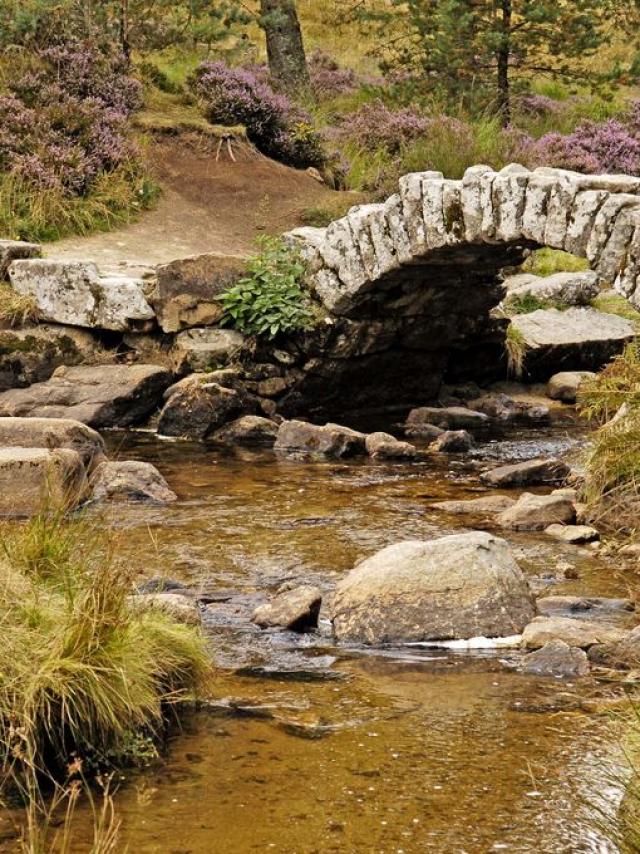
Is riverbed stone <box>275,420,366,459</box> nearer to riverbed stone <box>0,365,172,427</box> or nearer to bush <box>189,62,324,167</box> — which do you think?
riverbed stone <box>0,365,172,427</box>

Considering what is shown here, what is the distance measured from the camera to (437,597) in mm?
6918

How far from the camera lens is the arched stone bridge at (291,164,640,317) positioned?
10961 millimetres

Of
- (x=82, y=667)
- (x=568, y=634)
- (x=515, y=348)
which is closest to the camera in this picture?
(x=82, y=667)

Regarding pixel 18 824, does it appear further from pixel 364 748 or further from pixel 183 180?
pixel 183 180

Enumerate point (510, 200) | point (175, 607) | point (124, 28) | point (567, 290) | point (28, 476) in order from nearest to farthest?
point (175, 607) → point (28, 476) → point (510, 200) → point (567, 290) → point (124, 28)

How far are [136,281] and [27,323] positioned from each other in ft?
4.02

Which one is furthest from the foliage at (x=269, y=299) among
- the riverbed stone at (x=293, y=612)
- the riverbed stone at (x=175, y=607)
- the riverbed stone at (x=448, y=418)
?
the riverbed stone at (x=175, y=607)

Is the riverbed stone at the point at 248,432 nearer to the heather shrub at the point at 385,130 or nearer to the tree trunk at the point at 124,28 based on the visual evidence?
the heather shrub at the point at 385,130

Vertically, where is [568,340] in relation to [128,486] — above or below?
below

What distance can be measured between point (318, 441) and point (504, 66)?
1145cm

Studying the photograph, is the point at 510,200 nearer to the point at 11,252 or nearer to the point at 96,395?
the point at 96,395

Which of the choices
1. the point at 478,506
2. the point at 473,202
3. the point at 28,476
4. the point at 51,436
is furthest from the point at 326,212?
the point at 28,476

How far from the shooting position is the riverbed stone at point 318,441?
41.0ft

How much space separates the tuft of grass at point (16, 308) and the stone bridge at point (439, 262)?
9.18 ft
